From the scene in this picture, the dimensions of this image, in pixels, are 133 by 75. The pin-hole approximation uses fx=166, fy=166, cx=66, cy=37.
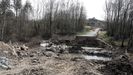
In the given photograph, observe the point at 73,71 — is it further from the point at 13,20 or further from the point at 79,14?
the point at 79,14

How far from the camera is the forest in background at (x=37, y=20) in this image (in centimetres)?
2731

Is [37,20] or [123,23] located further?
[37,20]

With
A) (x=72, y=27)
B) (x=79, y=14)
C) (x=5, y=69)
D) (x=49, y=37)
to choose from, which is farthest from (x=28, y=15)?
(x=5, y=69)

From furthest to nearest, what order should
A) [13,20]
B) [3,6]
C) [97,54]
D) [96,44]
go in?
[13,20] → [96,44] → [3,6] → [97,54]

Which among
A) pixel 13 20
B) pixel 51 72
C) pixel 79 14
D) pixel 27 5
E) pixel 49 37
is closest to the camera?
pixel 51 72

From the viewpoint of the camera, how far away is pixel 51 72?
31.3ft

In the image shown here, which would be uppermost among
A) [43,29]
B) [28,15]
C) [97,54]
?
[28,15]

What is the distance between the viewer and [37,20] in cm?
3878

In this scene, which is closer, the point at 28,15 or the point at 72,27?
the point at 28,15

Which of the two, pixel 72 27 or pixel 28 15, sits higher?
pixel 28 15

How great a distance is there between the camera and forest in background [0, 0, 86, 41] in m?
27.3

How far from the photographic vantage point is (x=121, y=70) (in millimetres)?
11289

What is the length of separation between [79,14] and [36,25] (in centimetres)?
1982

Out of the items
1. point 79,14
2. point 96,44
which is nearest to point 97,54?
point 96,44
